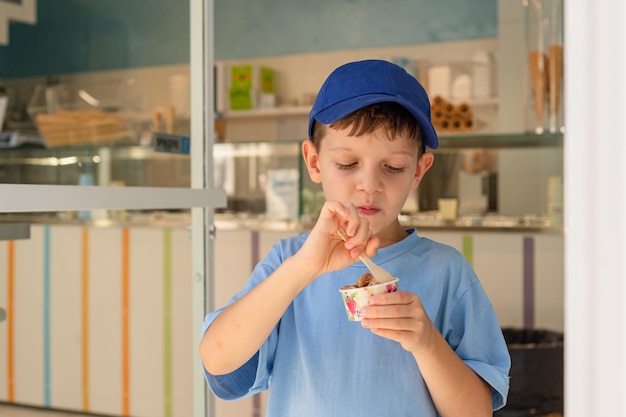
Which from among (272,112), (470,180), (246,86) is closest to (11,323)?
(470,180)

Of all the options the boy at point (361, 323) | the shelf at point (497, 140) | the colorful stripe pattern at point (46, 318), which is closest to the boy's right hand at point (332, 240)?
the boy at point (361, 323)

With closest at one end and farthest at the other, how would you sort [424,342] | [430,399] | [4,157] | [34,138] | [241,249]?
[424,342] < [430,399] < [4,157] < [34,138] < [241,249]

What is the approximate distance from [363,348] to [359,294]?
21 centimetres

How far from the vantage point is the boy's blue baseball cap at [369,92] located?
109 cm

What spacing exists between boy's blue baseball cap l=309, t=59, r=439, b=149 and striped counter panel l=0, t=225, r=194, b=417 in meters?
0.76

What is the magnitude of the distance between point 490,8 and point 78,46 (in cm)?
498

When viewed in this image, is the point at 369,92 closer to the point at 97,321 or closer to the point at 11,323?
the point at 11,323

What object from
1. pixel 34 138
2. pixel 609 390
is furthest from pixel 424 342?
pixel 34 138

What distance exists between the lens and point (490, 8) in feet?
20.2

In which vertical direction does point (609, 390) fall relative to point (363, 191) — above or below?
below

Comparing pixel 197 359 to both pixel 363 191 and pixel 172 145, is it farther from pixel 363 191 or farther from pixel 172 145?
pixel 363 191

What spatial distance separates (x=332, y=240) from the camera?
3.44 feet

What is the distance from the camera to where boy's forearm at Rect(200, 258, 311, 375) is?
1.03 m

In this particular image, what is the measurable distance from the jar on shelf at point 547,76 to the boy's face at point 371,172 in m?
2.33
